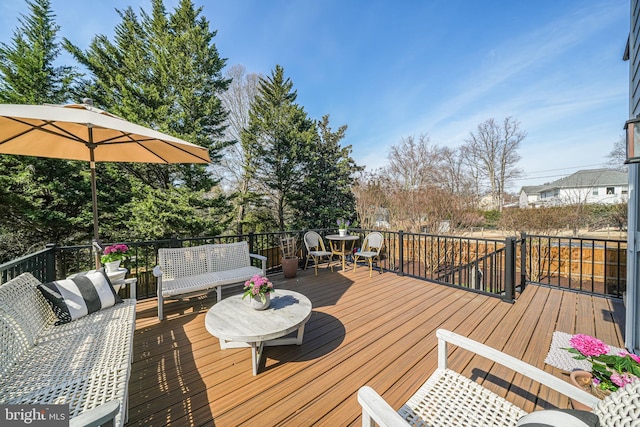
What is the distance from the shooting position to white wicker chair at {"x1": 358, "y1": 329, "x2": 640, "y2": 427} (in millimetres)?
777

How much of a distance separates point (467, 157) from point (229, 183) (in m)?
15.7

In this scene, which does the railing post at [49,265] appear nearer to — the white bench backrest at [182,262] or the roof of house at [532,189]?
the white bench backrest at [182,262]

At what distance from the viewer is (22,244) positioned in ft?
26.3

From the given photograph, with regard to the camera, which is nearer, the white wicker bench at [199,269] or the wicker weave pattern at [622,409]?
the wicker weave pattern at [622,409]

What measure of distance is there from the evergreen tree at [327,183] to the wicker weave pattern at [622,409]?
36.0 feet

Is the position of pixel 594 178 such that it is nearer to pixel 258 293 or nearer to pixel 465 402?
pixel 465 402

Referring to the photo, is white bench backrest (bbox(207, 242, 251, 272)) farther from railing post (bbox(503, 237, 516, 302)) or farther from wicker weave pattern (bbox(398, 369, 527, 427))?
railing post (bbox(503, 237, 516, 302))

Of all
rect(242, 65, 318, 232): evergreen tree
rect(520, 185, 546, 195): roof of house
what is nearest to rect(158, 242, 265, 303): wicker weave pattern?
rect(242, 65, 318, 232): evergreen tree

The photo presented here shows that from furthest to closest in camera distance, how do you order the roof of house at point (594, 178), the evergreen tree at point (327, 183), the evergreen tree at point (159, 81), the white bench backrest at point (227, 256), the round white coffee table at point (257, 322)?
the roof of house at point (594, 178) → the evergreen tree at point (327, 183) → the evergreen tree at point (159, 81) → the white bench backrest at point (227, 256) → the round white coffee table at point (257, 322)

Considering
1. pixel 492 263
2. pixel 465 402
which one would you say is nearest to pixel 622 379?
pixel 465 402

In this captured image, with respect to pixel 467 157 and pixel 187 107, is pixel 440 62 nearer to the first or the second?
pixel 187 107

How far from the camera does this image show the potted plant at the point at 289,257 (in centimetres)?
490

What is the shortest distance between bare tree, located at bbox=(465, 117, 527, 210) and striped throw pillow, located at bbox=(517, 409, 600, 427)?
750 inches

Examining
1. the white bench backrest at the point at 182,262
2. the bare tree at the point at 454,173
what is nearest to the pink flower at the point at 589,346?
the white bench backrest at the point at 182,262
